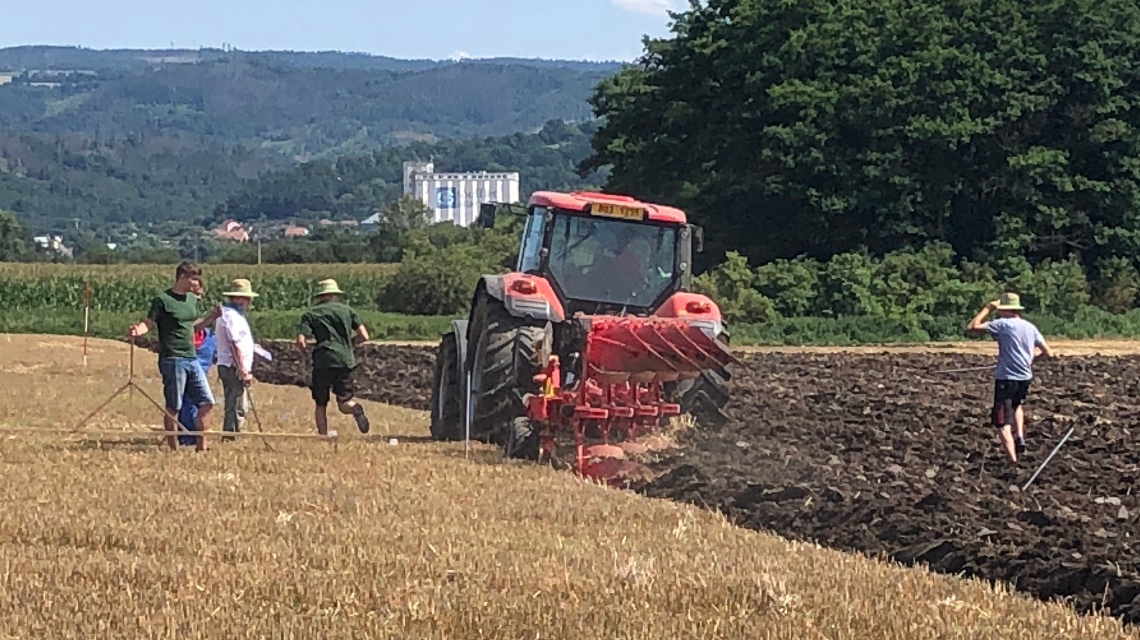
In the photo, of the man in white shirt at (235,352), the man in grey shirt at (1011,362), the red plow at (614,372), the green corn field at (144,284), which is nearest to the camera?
the red plow at (614,372)

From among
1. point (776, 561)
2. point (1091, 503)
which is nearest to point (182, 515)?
point (776, 561)

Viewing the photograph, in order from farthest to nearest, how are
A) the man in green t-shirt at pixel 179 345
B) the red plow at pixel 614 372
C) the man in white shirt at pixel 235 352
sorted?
the man in white shirt at pixel 235 352
the man in green t-shirt at pixel 179 345
the red plow at pixel 614 372

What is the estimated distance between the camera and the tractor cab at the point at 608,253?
15336mm

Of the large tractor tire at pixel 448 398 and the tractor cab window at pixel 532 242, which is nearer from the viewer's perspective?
the tractor cab window at pixel 532 242

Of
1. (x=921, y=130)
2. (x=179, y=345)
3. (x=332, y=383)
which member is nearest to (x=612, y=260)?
(x=332, y=383)

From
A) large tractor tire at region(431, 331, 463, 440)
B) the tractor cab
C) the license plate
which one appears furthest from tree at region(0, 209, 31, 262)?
the license plate

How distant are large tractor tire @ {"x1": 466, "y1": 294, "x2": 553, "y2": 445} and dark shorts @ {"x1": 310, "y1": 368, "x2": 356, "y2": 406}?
4.38 feet

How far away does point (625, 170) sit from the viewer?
49219 mm

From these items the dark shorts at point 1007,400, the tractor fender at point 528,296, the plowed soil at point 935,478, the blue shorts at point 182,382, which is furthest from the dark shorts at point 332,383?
the dark shorts at point 1007,400

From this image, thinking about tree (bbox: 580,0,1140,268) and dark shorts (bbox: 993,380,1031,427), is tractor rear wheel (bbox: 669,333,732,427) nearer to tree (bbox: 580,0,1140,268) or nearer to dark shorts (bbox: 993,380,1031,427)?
dark shorts (bbox: 993,380,1031,427)

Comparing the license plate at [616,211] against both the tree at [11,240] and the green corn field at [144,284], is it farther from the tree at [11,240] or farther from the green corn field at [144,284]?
the tree at [11,240]

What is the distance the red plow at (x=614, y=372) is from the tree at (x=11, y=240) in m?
86.3

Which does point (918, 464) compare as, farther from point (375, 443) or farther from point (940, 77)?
point (940, 77)

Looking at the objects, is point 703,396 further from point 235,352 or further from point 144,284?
point 144,284
